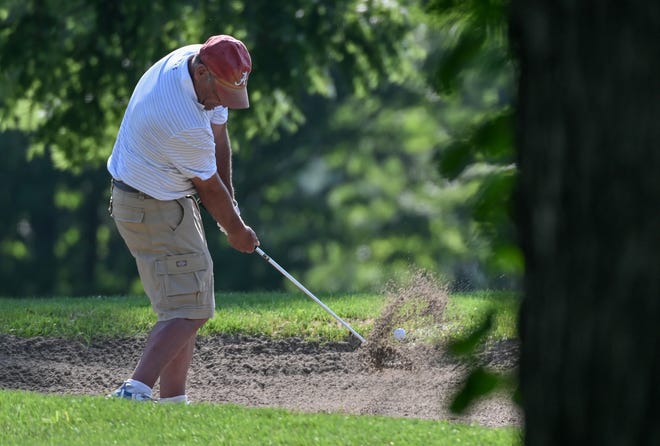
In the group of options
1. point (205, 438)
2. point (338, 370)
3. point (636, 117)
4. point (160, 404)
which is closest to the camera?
point (636, 117)

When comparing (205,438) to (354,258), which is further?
(354,258)

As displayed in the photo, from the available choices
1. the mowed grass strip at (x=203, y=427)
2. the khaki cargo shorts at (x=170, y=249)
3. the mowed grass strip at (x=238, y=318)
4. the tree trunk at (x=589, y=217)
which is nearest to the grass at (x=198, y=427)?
the mowed grass strip at (x=203, y=427)

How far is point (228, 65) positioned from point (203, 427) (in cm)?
168

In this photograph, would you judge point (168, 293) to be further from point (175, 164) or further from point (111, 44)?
point (111, 44)

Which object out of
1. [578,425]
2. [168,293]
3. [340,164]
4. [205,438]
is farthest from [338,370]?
[340,164]

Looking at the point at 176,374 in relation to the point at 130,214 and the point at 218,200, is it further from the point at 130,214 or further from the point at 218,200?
the point at 218,200

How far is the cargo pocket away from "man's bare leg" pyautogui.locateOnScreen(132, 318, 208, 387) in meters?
0.11

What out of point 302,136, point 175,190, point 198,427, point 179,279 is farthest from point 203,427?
point 302,136

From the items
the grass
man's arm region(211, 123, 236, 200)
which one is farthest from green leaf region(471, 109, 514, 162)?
man's arm region(211, 123, 236, 200)

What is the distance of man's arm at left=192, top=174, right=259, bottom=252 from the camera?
20.4 ft

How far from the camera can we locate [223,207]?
6.29 metres

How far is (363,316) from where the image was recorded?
8945mm

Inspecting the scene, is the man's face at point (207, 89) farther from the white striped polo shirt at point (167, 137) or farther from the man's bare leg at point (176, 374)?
the man's bare leg at point (176, 374)

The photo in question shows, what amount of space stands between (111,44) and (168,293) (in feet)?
36.3
